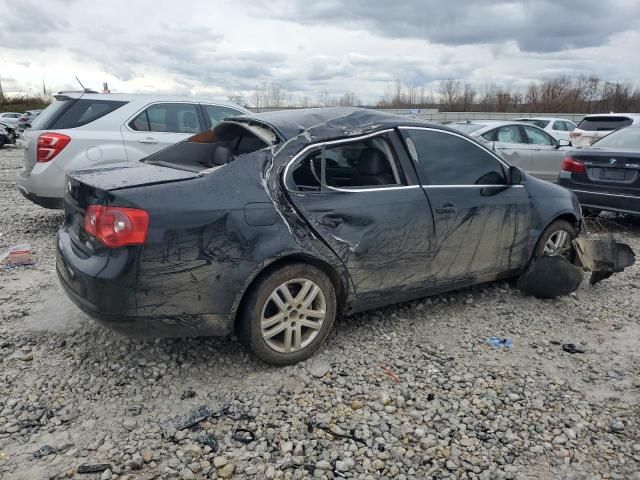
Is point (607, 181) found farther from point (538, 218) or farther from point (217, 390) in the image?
point (217, 390)

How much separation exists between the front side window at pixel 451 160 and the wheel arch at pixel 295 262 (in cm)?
104

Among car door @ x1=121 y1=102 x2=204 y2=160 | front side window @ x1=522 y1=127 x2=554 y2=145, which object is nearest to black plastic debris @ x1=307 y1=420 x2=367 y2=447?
car door @ x1=121 y1=102 x2=204 y2=160

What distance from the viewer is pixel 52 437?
2648 millimetres

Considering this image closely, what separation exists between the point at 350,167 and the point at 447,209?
84 centimetres

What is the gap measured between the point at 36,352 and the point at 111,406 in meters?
0.96

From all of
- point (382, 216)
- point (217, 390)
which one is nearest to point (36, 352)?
point (217, 390)

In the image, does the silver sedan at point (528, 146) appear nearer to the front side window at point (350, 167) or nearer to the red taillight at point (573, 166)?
the red taillight at point (573, 166)

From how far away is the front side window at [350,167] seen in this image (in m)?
3.34

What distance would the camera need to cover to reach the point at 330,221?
330 cm

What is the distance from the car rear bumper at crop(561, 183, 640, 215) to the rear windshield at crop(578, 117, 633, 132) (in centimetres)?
757

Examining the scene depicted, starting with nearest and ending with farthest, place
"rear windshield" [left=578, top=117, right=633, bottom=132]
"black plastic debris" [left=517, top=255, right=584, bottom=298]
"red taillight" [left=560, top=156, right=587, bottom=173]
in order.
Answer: "black plastic debris" [left=517, top=255, right=584, bottom=298], "red taillight" [left=560, top=156, right=587, bottom=173], "rear windshield" [left=578, top=117, right=633, bottom=132]

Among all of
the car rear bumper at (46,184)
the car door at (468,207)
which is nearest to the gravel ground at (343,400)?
the car door at (468,207)

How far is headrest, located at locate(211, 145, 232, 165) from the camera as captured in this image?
382 centimetres

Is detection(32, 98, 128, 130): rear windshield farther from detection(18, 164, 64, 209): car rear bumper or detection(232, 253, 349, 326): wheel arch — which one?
detection(232, 253, 349, 326): wheel arch
